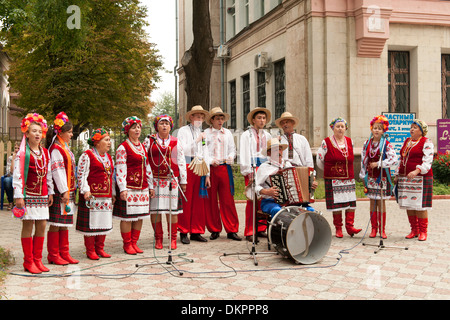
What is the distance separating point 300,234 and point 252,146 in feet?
6.71

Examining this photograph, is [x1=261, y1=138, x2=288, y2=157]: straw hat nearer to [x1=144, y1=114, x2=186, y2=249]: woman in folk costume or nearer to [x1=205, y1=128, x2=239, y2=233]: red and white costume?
[x1=205, y1=128, x2=239, y2=233]: red and white costume

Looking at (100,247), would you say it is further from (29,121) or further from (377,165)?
(377,165)

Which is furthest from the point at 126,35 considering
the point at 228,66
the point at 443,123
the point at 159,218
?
the point at 159,218

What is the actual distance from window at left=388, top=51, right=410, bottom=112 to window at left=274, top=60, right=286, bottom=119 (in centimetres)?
456

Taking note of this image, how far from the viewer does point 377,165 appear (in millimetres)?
8617

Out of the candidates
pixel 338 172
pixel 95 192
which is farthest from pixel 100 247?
pixel 338 172

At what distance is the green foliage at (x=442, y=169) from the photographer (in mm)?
17453

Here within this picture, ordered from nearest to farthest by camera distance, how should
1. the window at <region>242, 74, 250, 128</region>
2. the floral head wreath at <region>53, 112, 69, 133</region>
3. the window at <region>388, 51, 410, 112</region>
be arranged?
the floral head wreath at <region>53, 112, 69, 133</region> → the window at <region>388, 51, 410, 112</region> → the window at <region>242, 74, 250, 128</region>

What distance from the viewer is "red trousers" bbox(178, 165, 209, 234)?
8.78 meters

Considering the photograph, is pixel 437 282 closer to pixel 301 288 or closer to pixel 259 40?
pixel 301 288

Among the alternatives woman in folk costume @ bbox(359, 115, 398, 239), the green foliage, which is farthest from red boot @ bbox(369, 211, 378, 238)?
the green foliage

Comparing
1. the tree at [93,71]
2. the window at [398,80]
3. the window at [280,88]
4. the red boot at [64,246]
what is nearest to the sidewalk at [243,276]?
the red boot at [64,246]

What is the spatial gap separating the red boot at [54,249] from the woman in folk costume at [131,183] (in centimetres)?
103

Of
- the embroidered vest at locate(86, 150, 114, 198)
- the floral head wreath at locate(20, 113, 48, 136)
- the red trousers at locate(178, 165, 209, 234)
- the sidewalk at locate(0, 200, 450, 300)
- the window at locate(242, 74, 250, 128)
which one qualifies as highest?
the window at locate(242, 74, 250, 128)
